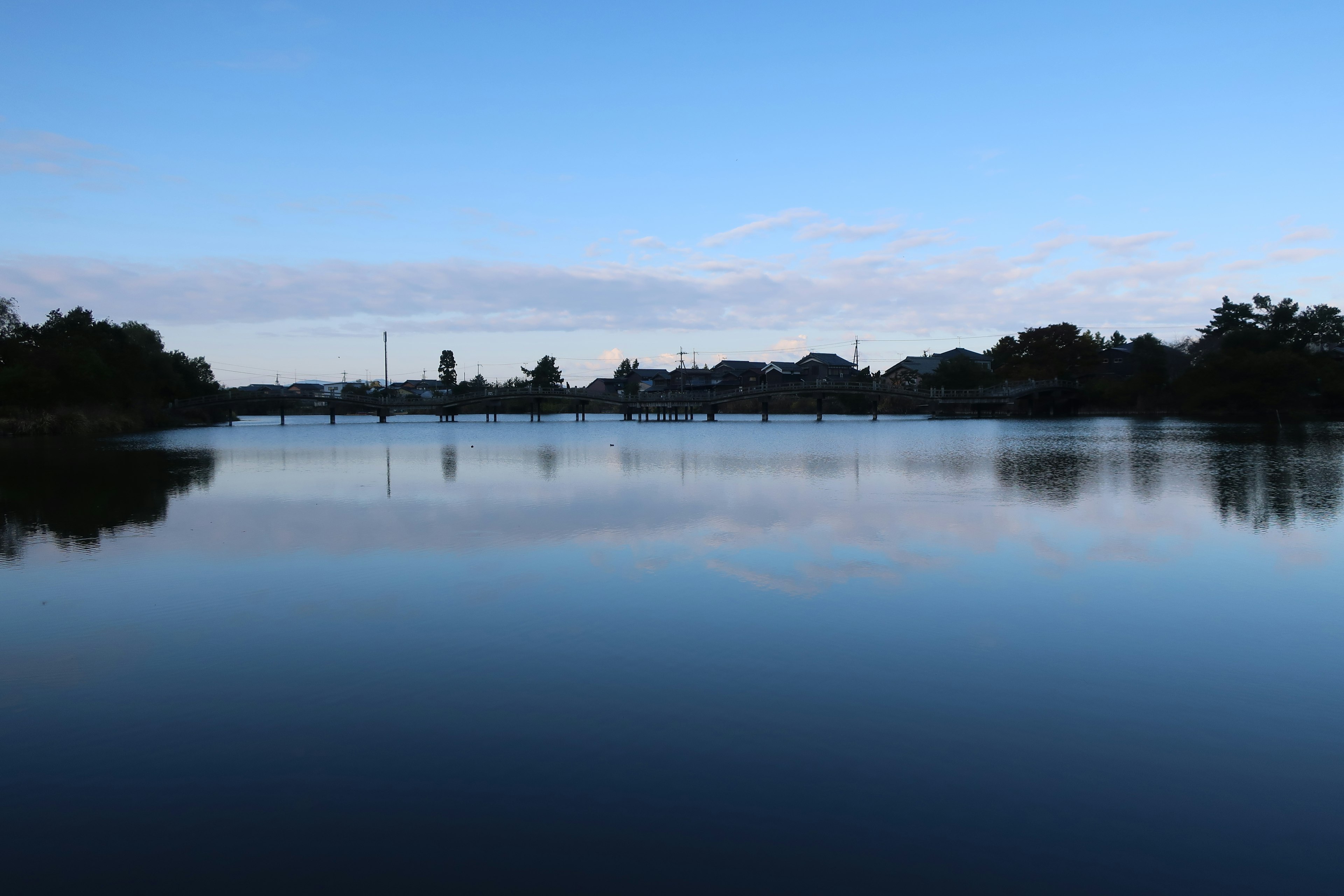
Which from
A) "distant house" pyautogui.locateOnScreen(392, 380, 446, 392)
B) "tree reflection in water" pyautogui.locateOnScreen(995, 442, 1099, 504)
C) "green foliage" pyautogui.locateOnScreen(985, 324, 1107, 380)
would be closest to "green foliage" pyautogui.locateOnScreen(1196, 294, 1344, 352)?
"green foliage" pyautogui.locateOnScreen(985, 324, 1107, 380)

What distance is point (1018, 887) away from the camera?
3793mm

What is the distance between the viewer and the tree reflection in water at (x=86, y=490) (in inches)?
552

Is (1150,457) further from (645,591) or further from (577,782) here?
(577,782)

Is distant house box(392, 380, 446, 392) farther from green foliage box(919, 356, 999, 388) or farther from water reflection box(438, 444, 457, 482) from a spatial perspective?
water reflection box(438, 444, 457, 482)

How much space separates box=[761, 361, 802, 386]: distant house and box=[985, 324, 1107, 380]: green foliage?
2564 centimetres

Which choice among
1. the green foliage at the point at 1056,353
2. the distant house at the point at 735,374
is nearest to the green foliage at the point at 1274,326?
the green foliage at the point at 1056,353

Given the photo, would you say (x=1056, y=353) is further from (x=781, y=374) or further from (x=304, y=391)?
(x=304, y=391)

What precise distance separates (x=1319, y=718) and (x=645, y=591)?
19.7ft

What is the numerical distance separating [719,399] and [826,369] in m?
28.6

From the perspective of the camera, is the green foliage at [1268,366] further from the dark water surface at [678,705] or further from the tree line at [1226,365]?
the dark water surface at [678,705]

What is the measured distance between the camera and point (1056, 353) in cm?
7825

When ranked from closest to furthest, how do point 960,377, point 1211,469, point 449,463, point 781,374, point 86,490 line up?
point 86,490
point 1211,469
point 449,463
point 960,377
point 781,374

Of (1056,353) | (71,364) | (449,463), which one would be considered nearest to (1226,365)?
(1056,353)

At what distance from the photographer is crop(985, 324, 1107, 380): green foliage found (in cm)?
7794
